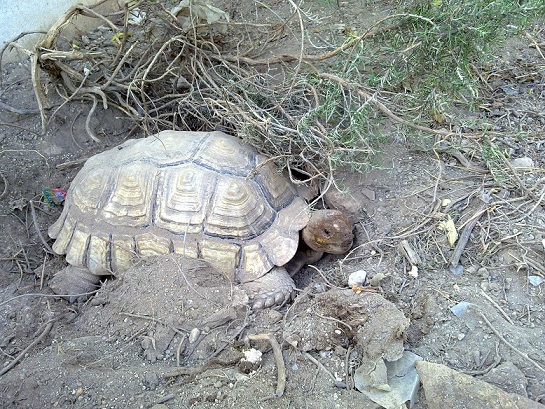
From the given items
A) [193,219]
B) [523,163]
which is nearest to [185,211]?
[193,219]

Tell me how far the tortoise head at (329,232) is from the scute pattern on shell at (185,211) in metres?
0.09

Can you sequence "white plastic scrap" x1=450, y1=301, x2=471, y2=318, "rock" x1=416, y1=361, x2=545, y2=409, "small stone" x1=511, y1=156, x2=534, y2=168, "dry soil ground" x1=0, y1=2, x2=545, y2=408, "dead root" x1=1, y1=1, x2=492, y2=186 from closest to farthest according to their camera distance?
1. "rock" x1=416, y1=361, x2=545, y2=409
2. "dry soil ground" x1=0, y1=2, x2=545, y2=408
3. "white plastic scrap" x1=450, y1=301, x2=471, y2=318
4. "dead root" x1=1, y1=1, x2=492, y2=186
5. "small stone" x1=511, y1=156, x2=534, y2=168

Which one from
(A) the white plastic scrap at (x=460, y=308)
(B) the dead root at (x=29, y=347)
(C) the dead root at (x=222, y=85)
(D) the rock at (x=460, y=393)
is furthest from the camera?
(C) the dead root at (x=222, y=85)

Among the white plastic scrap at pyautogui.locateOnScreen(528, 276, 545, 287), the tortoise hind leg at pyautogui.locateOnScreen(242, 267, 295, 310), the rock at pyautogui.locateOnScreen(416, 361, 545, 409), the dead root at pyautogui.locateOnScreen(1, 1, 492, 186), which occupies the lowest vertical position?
the tortoise hind leg at pyautogui.locateOnScreen(242, 267, 295, 310)

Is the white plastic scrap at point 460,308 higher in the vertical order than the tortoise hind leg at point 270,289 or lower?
higher

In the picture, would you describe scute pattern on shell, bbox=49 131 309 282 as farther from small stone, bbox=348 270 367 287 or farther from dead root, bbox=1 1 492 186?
small stone, bbox=348 270 367 287

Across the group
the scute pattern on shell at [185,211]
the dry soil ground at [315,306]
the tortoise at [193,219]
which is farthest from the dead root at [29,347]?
the scute pattern on shell at [185,211]

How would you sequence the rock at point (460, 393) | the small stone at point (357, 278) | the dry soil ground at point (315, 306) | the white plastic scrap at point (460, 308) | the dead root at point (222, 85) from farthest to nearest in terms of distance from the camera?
the dead root at point (222, 85)
the small stone at point (357, 278)
the white plastic scrap at point (460, 308)
the dry soil ground at point (315, 306)
the rock at point (460, 393)

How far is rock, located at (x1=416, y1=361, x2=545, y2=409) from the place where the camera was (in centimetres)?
183

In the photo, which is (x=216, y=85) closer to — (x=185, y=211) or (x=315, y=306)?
(x=185, y=211)

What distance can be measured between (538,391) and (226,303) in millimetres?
1554

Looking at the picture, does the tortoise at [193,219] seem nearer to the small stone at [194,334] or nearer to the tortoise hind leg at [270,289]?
the tortoise hind leg at [270,289]

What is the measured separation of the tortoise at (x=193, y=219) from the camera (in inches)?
123

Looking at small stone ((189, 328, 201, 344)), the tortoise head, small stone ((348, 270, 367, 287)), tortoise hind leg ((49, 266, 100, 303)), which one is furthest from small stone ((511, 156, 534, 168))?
tortoise hind leg ((49, 266, 100, 303))
